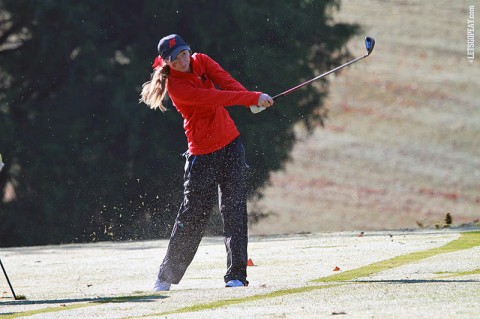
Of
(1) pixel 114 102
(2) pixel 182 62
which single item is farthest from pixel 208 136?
(1) pixel 114 102

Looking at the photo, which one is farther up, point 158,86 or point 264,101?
point 158,86

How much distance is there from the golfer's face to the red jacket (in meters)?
0.05

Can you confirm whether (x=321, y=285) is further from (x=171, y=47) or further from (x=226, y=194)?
(x=171, y=47)

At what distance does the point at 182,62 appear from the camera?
11398mm

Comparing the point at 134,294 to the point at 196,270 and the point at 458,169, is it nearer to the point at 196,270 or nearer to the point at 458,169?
the point at 196,270

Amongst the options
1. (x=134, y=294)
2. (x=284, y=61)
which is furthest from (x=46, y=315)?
(x=284, y=61)

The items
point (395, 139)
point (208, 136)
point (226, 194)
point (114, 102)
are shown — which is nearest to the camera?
point (208, 136)

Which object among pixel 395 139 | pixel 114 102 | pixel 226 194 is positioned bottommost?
pixel 226 194

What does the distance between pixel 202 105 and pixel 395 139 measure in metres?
43.3

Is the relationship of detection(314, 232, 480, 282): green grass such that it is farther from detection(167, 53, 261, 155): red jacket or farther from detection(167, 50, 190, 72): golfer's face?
detection(167, 50, 190, 72): golfer's face

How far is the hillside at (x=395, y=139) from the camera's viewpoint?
44438mm

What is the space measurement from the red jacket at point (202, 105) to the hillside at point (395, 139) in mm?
25766

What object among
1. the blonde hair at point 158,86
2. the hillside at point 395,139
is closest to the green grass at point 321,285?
the blonde hair at point 158,86

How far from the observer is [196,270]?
14242 millimetres
